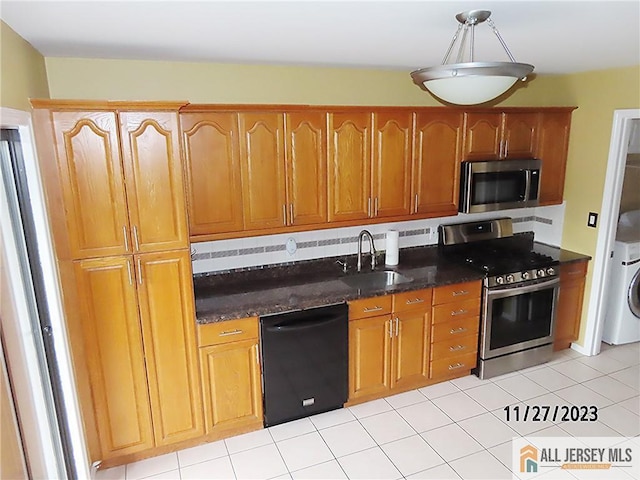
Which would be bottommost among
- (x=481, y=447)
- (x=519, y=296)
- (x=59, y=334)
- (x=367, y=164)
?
(x=481, y=447)

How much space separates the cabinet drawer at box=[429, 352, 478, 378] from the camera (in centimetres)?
342

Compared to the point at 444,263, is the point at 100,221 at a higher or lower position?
higher

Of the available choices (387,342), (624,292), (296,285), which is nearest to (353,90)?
(296,285)

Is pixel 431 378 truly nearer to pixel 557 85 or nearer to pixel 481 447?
pixel 481 447

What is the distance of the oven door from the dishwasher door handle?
1254mm

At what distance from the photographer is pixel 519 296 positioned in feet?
11.6

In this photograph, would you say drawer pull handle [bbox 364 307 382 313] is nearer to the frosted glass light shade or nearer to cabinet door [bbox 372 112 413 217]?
cabinet door [bbox 372 112 413 217]

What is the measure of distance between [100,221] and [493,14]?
2.09 metres

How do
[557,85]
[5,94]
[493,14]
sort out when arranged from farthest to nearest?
1. [557,85]
2. [493,14]
3. [5,94]

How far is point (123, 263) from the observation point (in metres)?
2.42

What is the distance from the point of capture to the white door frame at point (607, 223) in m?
3.50

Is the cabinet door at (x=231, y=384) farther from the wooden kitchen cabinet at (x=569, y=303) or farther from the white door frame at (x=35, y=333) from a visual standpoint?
the wooden kitchen cabinet at (x=569, y=303)

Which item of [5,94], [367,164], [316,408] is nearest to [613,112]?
[367,164]

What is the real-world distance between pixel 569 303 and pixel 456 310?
4.01 ft
